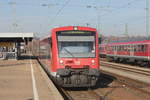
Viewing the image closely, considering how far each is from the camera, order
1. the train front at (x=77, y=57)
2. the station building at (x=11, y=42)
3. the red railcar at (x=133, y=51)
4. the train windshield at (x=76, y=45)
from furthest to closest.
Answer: the station building at (x=11, y=42), the red railcar at (x=133, y=51), the train windshield at (x=76, y=45), the train front at (x=77, y=57)

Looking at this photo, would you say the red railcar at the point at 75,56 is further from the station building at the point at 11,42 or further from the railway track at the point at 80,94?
the station building at the point at 11,42

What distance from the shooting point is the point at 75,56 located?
1324cm

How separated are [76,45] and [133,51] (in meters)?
19.5

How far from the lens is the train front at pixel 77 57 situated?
42.5 feet

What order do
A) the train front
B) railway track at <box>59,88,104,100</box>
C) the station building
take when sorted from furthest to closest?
1. the station building
2. the train front
3. railway track at <box>59,88,104,100</box>

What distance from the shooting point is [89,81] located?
13.2 meters

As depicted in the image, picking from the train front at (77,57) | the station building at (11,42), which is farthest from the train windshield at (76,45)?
the station building at (11,42)

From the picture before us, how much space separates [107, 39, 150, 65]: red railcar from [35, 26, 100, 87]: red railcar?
15.7 meters

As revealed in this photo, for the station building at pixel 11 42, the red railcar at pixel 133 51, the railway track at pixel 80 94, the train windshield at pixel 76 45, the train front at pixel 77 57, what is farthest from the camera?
the station building at pixel 11 42

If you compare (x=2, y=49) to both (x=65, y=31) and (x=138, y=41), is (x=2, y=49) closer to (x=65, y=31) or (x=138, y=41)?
(x=138, y=41)

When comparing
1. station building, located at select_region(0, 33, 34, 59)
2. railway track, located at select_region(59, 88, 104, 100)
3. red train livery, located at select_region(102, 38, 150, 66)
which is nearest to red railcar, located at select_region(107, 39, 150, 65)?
red train livery, located at select_region(102, 38, 150, 66)

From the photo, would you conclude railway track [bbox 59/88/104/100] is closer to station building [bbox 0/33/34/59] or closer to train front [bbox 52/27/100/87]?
train front [bbox 52/27/100/87]

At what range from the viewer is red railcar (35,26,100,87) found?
1295 cm

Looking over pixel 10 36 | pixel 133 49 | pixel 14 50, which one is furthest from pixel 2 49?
pixel 133 49
